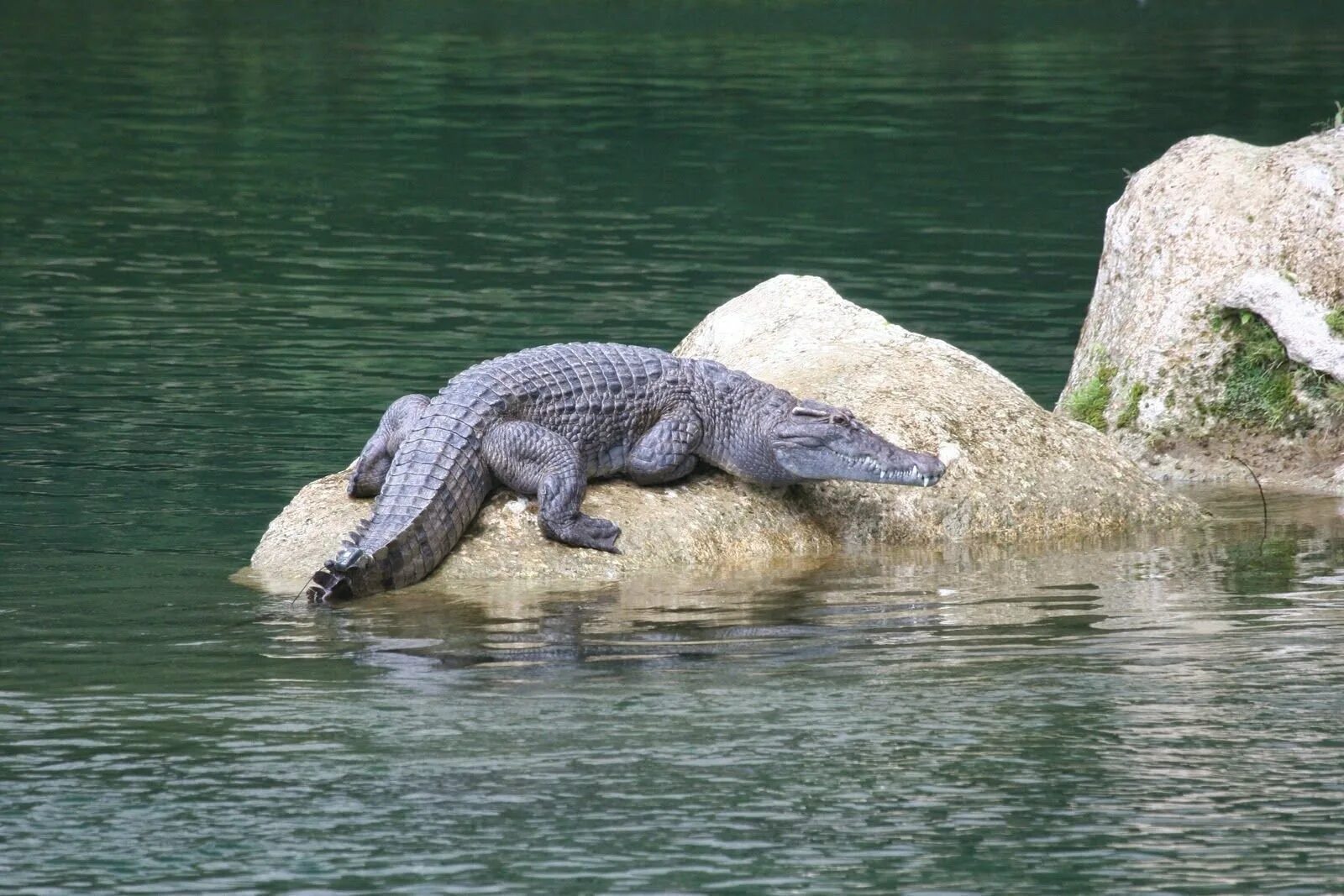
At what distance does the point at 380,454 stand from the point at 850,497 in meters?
2.52

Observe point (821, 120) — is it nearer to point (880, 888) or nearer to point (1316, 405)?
point (1316, 405)

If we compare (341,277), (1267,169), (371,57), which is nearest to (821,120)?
(371,57)

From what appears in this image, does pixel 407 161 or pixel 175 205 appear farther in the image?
pixel 407 161

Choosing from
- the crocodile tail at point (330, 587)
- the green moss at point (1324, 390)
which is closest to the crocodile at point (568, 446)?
the crocodile tail at point (330, 587)

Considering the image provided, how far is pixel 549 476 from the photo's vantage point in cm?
1070

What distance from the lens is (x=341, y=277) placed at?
851 inches

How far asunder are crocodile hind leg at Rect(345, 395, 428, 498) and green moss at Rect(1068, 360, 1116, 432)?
5200mm

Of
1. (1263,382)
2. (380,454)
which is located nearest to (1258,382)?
(1263,382)

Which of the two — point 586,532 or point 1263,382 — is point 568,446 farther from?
point 1263,382

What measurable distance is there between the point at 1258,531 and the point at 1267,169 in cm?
313

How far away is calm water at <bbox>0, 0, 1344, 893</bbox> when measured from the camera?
7.33 metres

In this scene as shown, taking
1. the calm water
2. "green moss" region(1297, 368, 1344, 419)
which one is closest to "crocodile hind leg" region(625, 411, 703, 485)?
the calm water

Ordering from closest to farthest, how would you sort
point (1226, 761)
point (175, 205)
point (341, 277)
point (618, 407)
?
point (1226, 761) → point (618, 407) → point (341, 277) → point (175, 205)

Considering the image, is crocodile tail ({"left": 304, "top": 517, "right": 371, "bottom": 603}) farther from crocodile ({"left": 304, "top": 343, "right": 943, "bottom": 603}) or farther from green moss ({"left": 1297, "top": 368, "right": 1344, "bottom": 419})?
green moss ({"left": 1297, "top": 368, "right": 1344, "bottom": 419})
